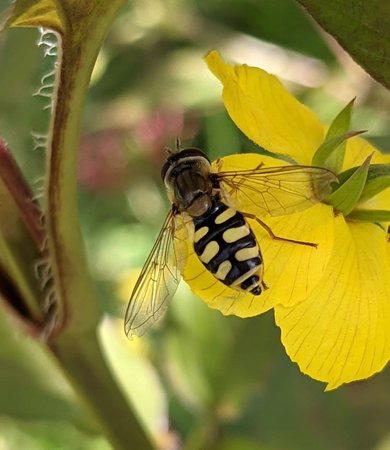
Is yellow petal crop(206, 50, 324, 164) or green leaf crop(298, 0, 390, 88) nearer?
green leaf crop(298, 0, 390, 88)

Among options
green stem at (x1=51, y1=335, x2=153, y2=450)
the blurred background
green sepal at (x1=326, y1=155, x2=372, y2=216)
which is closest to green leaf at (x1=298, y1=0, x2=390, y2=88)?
green sepal at (x1=326, y1=155, x2=372, y2=216)

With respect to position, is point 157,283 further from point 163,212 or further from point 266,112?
point 163,212

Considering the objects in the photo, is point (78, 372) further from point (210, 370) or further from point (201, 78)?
point (201, 78)

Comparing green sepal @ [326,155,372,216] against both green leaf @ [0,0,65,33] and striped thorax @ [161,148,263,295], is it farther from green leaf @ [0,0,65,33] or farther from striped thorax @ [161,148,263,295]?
green leaf @ [0,0,65,33]

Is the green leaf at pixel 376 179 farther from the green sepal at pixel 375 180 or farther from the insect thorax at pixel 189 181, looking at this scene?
the insect thorax at pixel 189 181

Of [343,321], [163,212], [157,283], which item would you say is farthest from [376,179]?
[163,212]

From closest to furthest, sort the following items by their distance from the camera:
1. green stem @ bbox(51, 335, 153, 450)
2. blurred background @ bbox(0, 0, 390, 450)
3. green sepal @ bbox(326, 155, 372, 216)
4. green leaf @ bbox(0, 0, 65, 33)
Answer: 1. green leaf @ bbox(0, 0, 65, 33)
2. green sepal @ bbox(326, 155, 372, 216)
3. green stem @ bbox(51, 335, 153, 450)
4. blurred background @ bbox(0, 0, 390, 450)

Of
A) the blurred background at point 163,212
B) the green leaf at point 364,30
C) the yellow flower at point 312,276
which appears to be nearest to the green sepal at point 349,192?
the yellow flower at point 312,276
